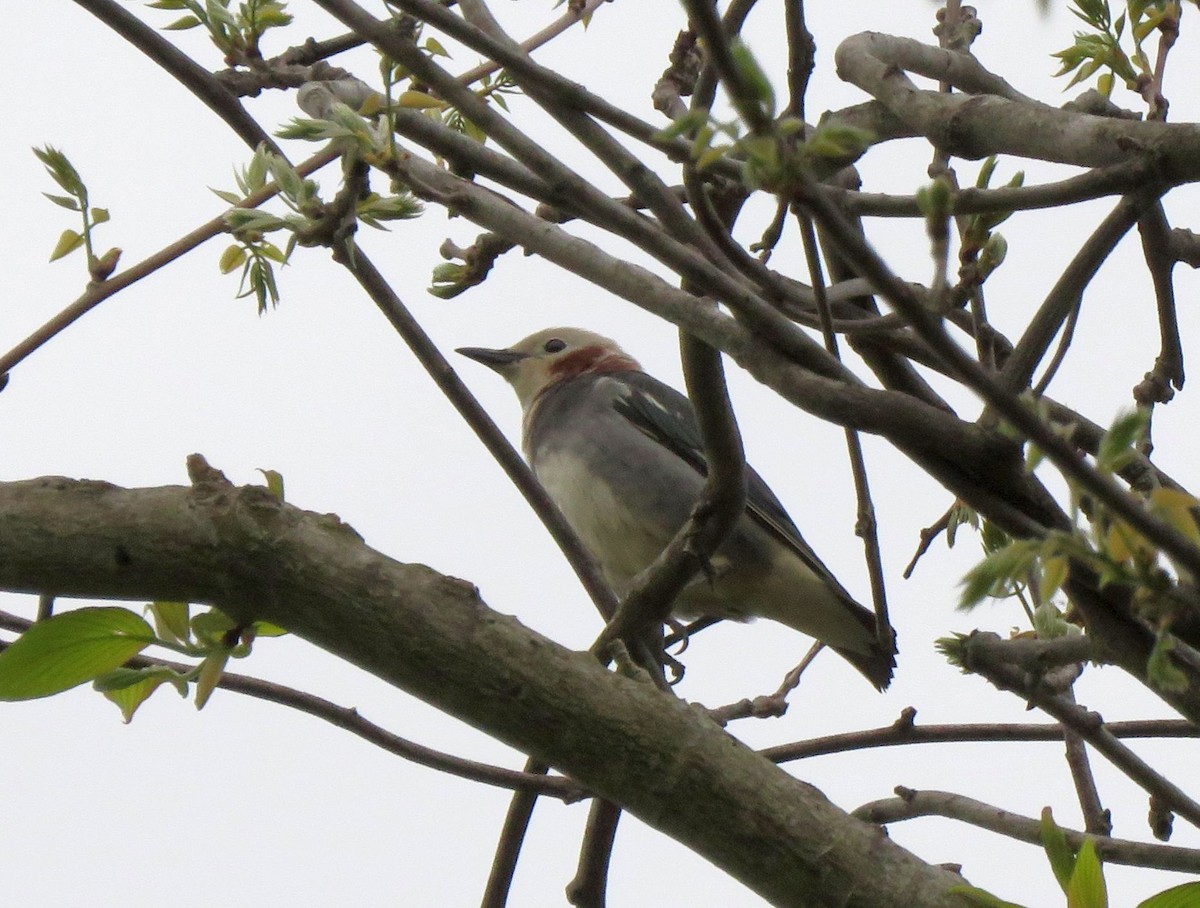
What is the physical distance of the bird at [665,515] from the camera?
5.82 meters

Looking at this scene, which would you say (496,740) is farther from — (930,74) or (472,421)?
(930,74)

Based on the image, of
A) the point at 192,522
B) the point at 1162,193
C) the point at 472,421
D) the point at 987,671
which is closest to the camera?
the point at 192,522

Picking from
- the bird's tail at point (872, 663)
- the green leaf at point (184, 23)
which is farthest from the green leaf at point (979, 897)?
the bird's tail at point (872, 663)

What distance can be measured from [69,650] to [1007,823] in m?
1.56

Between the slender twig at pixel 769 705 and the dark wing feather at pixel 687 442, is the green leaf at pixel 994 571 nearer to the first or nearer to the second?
the slender twig at pixel 769 705

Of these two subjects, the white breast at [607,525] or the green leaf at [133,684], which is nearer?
the green leaf at [133,684]

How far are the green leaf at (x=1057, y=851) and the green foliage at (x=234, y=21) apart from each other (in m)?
1.92

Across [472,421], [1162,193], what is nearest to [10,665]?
[472,421]

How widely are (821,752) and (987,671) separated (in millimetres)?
544

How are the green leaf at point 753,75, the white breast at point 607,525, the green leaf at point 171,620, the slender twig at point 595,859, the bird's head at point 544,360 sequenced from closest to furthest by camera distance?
the green leaf at point 753,75
the green leaf at point 171,620
the slender twig at point 595,859
the white breast at point 607,525
the bird's head at point 544,360

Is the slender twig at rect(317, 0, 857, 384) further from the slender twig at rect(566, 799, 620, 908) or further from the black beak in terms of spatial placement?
the black beak

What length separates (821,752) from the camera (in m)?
3.02

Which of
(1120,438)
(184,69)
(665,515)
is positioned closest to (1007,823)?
(1120,438)

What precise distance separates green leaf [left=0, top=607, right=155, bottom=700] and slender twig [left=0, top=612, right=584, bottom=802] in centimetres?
15
